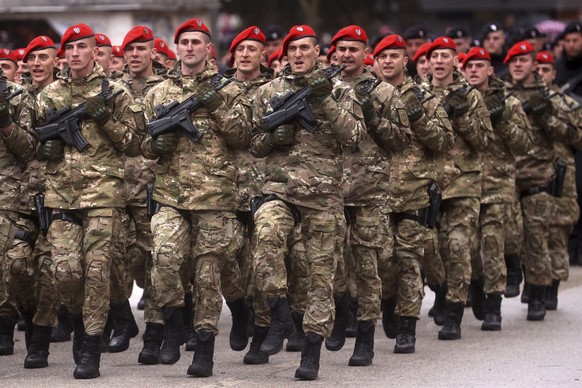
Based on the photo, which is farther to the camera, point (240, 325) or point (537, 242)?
point (537, 242)

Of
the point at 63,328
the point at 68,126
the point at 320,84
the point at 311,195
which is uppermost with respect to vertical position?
the point at 320,84

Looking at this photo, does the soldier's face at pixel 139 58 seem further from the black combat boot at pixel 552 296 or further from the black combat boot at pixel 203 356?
the black combat boot at pixel 552 296

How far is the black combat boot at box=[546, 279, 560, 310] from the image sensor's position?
14844 millimetres

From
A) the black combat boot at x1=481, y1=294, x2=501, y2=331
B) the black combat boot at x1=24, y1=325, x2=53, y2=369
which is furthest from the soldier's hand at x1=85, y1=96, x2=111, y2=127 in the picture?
the black combat boot at x1=481, y1=294, x2=501, y2=331

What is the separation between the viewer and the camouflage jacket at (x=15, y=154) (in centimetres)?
1144

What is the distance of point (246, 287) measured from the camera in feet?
41.9

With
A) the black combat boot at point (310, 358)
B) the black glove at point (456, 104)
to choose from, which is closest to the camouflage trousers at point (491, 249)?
the black glove at point (456, 104)

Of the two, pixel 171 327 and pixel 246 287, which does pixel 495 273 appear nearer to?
pixel 246 287

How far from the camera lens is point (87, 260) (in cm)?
1105

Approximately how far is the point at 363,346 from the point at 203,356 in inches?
50.1

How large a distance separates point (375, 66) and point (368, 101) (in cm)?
242

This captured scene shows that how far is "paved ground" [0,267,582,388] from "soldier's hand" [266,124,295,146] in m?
1.53

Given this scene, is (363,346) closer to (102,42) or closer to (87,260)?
(87,260)

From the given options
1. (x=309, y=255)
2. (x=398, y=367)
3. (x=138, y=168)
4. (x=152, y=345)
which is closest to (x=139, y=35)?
(x=138, y=168)
